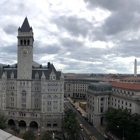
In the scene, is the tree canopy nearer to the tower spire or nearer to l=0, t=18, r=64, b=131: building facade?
l=0, t=18, r=64, b=131: building facade

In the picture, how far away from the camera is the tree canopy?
67.9m

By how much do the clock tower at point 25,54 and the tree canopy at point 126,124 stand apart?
54.4 meters

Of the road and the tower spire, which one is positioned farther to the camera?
the tower spire

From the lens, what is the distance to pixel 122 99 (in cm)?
9288

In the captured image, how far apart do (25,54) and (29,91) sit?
2351cm

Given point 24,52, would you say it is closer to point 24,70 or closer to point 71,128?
point 24,70

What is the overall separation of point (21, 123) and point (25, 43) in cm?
5061

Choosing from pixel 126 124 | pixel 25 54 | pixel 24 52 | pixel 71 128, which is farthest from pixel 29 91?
pixel 126 124

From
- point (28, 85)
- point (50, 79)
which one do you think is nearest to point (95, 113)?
point (50, 79)

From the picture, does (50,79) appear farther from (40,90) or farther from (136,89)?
(136,89)

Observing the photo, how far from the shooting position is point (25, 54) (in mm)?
96812

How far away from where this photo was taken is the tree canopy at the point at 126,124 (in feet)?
223

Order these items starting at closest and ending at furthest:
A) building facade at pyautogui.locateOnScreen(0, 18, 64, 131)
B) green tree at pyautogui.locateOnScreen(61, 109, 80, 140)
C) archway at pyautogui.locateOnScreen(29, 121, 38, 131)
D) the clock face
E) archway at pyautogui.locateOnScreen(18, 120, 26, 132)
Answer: green tree at pyautogui.locateOnScreen(61, 109, 80, 140)
building facade at pyautogui.locateOnScreen(0, 18, 64, 131)
archway at pyautogui.locateOnScreen(18, 120, 26, 132)
archway at pyautogui.locateOnScreen(29, 121, 38, 131)
the clock face

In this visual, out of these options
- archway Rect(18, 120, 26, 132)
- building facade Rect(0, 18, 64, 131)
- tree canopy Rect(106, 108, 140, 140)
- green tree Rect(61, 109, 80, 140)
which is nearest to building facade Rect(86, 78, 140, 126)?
tree canopy Rect(106, 108, 140, 140)
